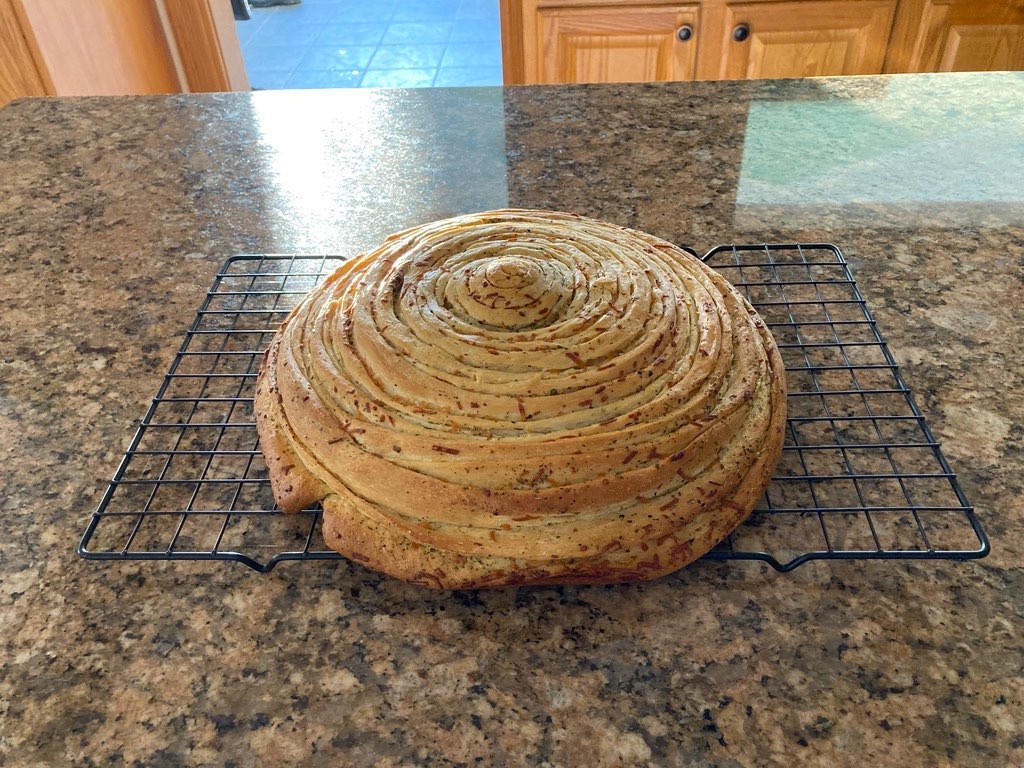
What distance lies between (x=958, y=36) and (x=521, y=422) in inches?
94.2

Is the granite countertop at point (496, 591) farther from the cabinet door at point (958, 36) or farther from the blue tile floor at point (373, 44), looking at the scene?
the blue tile floor at point (373, 44)

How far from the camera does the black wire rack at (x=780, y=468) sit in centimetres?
84

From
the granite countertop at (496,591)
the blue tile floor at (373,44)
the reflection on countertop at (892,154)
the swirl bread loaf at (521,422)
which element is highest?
the swirl bread loaf at (521,422)

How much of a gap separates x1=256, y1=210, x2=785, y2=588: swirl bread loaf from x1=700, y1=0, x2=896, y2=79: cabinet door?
6.15 ft

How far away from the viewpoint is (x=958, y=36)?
2449mm

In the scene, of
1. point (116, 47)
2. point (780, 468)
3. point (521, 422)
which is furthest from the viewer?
point (116, 47)

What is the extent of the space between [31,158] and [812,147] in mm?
1580

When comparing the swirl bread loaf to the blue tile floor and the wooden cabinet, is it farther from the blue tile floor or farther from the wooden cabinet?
the blue tile floor

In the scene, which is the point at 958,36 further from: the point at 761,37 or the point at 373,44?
the point at 373,44

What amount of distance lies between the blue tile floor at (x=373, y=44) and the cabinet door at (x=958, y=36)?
84.7 inches

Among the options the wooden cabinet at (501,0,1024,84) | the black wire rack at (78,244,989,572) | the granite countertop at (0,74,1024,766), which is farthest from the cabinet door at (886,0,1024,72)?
the black wire rack at (78,244,989,572)

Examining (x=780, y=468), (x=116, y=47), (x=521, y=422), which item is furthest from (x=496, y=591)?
(x=116, y=47)

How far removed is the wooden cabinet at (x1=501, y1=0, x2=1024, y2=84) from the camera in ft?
7.99

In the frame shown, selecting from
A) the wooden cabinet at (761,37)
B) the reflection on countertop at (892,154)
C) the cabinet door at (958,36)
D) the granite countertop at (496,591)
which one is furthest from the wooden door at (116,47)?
the cabinet door at (958,36)
